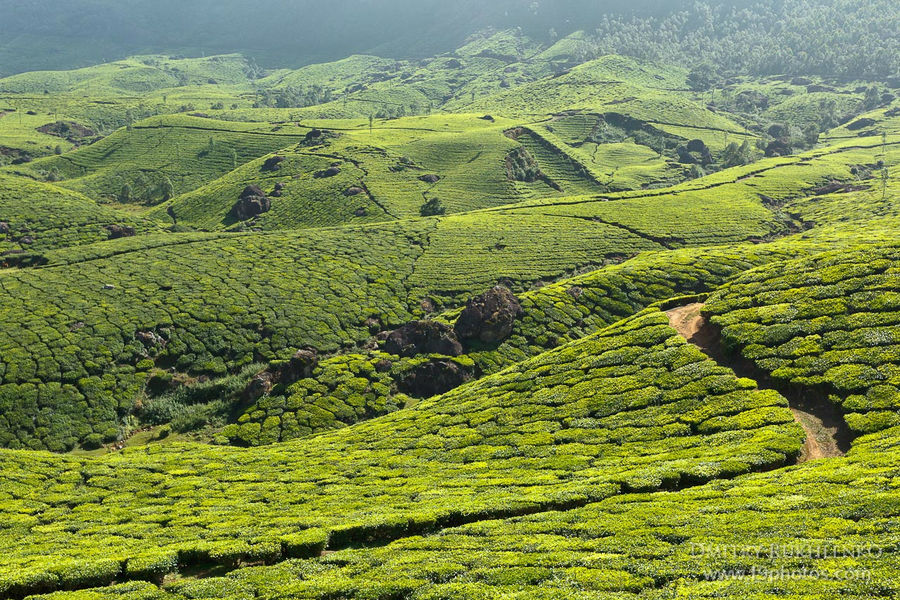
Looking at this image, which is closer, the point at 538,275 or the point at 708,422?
the point at 708,422

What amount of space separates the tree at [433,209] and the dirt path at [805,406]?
10314cm

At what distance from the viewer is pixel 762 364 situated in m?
40.2

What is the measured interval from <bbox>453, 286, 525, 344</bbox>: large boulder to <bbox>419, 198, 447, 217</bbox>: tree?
76118 millimetres

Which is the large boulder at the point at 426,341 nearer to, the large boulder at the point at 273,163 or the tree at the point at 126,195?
the large boulder at the point at 273,163

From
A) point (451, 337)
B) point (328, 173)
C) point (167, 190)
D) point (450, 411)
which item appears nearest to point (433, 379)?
point (451, 337)

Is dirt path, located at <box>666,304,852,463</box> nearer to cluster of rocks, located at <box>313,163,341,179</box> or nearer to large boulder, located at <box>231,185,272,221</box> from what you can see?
large boulder, located at <box>231,185,272,221</box>

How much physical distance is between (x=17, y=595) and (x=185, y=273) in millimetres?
72755

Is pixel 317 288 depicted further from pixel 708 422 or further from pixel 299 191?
pixel 299 191

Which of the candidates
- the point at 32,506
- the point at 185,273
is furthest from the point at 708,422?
the point at 185,273

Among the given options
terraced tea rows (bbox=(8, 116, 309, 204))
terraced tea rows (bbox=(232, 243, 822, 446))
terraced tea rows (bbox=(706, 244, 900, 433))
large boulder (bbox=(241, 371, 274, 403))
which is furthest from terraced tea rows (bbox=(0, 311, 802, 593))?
terraced tea rows (bbox=(8, 116, 309, 204))

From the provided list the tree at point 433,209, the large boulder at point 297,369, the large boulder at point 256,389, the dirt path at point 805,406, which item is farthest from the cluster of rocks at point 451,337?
the tree at point 433,209

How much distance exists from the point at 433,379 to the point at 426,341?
695 cm

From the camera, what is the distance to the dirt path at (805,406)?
3189 centimetres

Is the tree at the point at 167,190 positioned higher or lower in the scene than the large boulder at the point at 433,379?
higher
